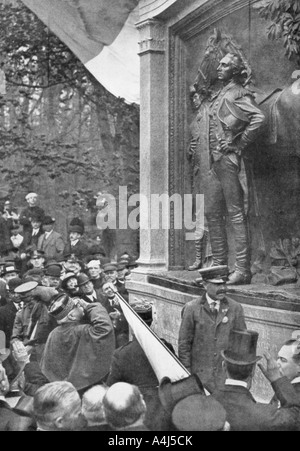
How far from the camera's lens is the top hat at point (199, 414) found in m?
8.65

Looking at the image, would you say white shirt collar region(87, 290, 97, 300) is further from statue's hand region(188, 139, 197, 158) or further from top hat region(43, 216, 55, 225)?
statue's hand region(188, 139, 197, 158)

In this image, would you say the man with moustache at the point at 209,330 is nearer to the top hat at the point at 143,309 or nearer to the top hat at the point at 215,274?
the top hat at the point at 215,274

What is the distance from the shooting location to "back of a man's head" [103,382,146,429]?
27.4 feet

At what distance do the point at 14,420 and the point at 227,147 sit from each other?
11.6 feet

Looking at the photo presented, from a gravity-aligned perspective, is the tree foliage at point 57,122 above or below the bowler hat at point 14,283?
above

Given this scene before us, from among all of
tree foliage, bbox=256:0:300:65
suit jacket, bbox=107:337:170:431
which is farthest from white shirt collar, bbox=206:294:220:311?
tree foliage, bbox=256:0:300:65

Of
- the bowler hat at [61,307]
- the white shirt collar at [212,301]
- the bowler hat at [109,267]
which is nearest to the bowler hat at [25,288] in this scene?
the bowler hat at [61,307]

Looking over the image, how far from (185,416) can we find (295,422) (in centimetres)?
108

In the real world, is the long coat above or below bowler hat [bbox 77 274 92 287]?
below

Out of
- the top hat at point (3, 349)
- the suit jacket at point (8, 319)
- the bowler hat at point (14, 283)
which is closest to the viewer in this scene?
the top hat at point (3, 349)

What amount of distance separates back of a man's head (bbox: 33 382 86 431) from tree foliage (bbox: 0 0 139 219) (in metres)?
2.11

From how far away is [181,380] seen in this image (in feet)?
28.9

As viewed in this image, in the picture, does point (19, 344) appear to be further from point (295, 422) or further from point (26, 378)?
point (295, 422)

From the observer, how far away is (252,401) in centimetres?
843
